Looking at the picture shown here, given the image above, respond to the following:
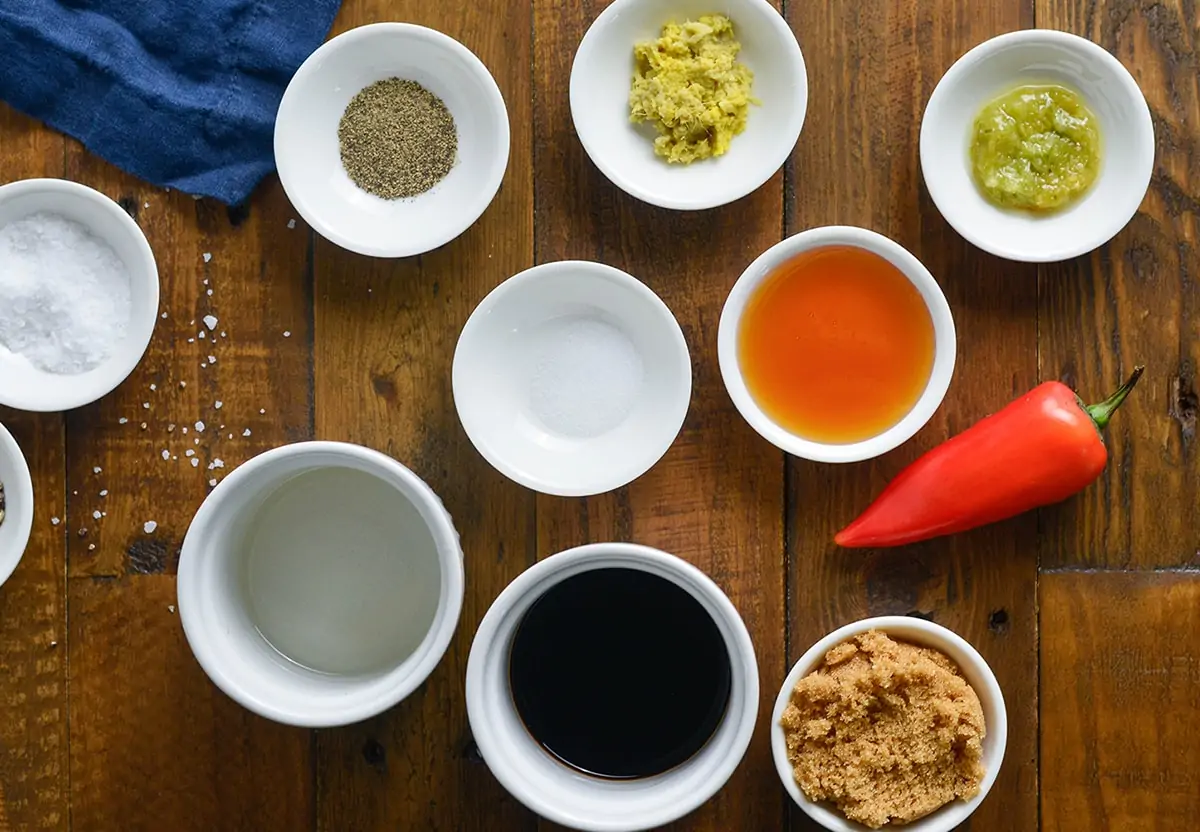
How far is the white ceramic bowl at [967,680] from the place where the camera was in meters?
1.14

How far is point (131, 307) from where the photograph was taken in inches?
49.7

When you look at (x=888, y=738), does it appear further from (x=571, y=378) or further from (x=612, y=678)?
(x=571, y=378)

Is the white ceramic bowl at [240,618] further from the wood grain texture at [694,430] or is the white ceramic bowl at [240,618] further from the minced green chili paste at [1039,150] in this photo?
the minced green chili paste at [1039,150]

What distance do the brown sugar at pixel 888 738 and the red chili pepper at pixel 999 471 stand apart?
0.49 feet

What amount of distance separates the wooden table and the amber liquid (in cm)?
6

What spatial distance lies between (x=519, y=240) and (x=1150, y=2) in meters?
0.78

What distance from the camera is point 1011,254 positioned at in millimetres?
1222

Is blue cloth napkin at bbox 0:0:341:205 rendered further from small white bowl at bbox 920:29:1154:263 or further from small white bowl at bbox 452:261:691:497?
small white bowl at bbox 920:29:1154:263

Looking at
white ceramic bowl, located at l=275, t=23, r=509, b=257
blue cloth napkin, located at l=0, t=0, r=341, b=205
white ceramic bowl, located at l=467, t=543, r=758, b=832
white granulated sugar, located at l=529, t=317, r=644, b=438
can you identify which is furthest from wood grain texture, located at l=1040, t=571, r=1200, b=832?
blue cloth napkin, located at l=0, t=0, r=341, b=205

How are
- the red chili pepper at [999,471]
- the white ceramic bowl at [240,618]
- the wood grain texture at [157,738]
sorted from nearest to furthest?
the white ceramic bowl at [240,618]
the red chili pepper at [999,471]
the wood grain texture at [157,738]

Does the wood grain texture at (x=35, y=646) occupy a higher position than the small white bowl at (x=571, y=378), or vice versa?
the small white bowl at (x=571, y=378)

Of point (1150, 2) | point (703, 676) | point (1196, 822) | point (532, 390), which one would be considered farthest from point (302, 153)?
point (1196, 822)

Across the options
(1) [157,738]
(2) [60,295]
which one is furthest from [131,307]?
(1) [157,738]

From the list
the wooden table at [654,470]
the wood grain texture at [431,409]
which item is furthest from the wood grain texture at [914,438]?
the wood grain texture at [431,409]
